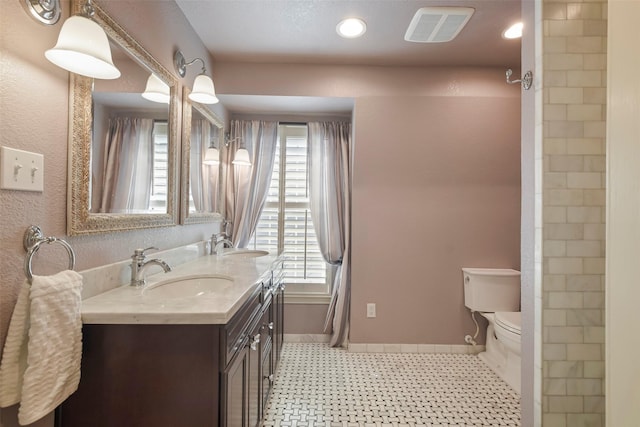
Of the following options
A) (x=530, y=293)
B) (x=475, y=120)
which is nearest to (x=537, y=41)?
(x=530, y=293)

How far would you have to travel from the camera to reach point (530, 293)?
131 cm

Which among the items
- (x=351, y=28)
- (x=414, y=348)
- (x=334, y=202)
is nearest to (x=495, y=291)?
(x=414, y=348)

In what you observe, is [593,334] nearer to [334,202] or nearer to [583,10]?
[583,10]

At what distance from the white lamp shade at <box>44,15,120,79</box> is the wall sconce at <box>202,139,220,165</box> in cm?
132

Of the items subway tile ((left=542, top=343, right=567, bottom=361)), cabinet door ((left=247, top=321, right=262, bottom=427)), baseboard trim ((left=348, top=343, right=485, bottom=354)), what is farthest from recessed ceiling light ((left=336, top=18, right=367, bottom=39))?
baseboard trim ((left=348, top=343, right=485, bottom=354))

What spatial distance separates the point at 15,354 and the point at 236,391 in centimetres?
66

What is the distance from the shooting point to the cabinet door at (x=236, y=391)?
0.99m

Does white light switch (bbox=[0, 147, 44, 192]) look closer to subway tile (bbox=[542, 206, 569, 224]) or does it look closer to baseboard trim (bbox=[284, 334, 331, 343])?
subway tile (bbox=[542, 206, 569, 224])

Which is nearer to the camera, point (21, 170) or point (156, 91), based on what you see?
point (21, 170)

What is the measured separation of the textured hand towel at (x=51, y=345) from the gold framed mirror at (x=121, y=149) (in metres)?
0.30

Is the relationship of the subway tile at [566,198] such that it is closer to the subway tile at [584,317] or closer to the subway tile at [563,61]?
the subway tile at [584,317]

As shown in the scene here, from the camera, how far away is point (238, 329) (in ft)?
3.70

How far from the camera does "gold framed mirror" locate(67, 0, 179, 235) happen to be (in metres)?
1.08

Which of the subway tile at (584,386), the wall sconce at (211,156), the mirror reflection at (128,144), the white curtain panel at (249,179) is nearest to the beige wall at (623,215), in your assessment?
the subway tile at (584,386)
